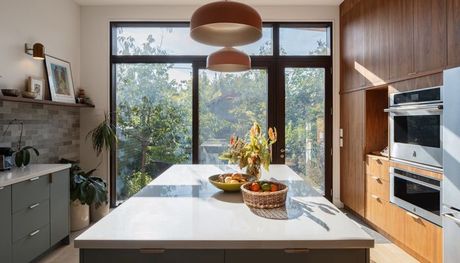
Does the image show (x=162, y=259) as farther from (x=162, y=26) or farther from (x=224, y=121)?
(x=162, y=26)

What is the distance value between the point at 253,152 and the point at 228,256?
0.80 metres

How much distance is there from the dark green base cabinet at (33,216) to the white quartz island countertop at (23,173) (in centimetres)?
4

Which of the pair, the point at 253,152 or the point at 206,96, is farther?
the point at 206,96

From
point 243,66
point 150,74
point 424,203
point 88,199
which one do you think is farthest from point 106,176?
point 424,203

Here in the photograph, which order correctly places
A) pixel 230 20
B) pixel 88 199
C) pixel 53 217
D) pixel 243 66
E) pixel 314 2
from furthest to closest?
pixel 314 2
pixel 88 199
pixel 53 217
pixel 243 66
pixel 230 20

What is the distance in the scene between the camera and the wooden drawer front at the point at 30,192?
92.6 inches

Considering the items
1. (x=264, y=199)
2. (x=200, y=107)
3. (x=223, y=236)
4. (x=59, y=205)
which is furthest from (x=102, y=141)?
(x=223, y=236)

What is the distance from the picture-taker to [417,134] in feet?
8.55

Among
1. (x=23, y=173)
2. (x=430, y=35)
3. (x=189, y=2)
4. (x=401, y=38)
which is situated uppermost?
(x=189, y=2)

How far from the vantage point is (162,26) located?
4.34 meters

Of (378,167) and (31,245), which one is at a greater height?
(378,167)

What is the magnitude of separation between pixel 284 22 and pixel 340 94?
141 cm

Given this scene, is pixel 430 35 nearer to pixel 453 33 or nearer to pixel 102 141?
pixel 453 33

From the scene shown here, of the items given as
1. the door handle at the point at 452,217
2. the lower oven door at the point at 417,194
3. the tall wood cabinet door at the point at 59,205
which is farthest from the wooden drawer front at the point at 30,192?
the lower oven door at the point at 417,194
